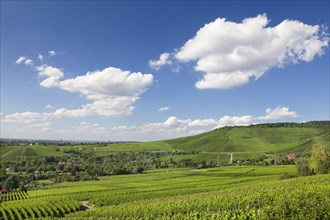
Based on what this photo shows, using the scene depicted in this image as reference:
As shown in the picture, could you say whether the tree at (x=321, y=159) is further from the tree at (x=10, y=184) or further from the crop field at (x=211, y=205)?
the tree at (x=10, y=184)

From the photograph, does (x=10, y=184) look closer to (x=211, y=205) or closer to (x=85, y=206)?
(x=85, y=206)

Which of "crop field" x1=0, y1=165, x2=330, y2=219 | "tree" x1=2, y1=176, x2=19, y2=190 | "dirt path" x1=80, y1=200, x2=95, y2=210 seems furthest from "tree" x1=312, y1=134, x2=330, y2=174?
"tree" x1=2, y1=176, x2=19, y2=190

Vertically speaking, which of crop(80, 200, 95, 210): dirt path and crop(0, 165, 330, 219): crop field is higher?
crop(0, 165, 330, 219): crop field

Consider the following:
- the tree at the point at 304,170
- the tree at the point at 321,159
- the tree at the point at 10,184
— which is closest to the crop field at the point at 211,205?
the tree at the point at 321,159

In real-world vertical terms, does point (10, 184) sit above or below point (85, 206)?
below

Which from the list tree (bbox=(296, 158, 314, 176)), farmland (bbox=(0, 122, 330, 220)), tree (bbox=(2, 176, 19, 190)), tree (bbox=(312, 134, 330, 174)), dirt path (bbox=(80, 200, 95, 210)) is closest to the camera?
farmland (bbox=(0, 122, 330, 220))

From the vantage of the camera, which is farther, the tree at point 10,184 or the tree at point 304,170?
the tree at point 10,184

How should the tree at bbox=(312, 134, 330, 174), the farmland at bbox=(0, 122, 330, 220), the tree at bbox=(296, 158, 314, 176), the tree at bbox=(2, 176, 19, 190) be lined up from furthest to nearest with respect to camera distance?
the tree at bbox=(2, 176, 19, 190) < the tree at bbox=(296, 158, 314, 176) < the tree at bbox=(312, 134, 330, 174) < the farmland at bbox=(0, 122, 330, 220)

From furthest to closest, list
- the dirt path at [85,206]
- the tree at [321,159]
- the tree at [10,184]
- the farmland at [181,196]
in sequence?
the tree at [10,184] → the tree at [321,159] → the dirt path at [85,206] → the farmland at [181,196]

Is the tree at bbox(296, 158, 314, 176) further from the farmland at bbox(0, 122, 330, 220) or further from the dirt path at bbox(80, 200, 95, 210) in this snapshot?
the dirt path at bbox(80, 200, 95, 210)

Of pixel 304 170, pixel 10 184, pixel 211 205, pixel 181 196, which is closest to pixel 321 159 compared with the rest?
pixel 304 170

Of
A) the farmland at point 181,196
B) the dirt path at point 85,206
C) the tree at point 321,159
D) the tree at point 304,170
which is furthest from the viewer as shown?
the tree at point 304,170

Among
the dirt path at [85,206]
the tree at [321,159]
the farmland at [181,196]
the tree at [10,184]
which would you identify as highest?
the tree at [321,159]

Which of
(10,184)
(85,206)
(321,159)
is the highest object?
(321,159)
